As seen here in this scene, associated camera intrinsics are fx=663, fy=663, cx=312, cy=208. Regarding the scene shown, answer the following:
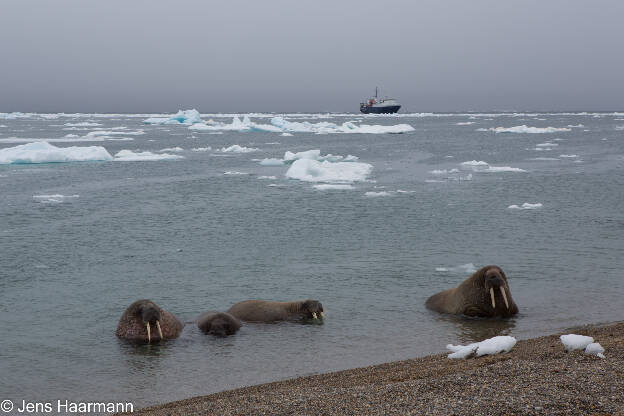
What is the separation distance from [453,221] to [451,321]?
324 inches

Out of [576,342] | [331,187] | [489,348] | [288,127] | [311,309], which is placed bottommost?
[311,309]

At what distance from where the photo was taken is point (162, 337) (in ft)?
27.1

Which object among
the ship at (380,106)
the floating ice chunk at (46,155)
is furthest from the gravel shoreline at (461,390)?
the ship at (380,106)

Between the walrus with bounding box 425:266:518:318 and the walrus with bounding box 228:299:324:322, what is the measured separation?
1.93m

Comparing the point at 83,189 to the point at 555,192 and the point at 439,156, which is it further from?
the point at 439,156

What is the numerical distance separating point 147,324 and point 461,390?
4.69 meters

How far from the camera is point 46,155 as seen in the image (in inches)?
1319

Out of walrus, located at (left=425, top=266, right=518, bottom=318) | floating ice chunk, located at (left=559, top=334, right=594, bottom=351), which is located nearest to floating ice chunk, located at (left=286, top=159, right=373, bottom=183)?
walrus, located at (left=425, top=266, right=518, bottom=318)

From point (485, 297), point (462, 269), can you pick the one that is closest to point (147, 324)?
point (485, 297)

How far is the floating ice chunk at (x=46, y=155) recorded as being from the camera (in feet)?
109

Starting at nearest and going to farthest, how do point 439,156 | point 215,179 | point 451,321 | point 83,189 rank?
point 451,321 < point 83,189 < point 215,179 < point 439,156

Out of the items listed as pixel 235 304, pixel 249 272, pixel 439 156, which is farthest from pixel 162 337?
pixel 439 156

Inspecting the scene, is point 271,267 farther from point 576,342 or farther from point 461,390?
point 461,390

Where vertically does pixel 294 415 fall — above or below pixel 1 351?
above
